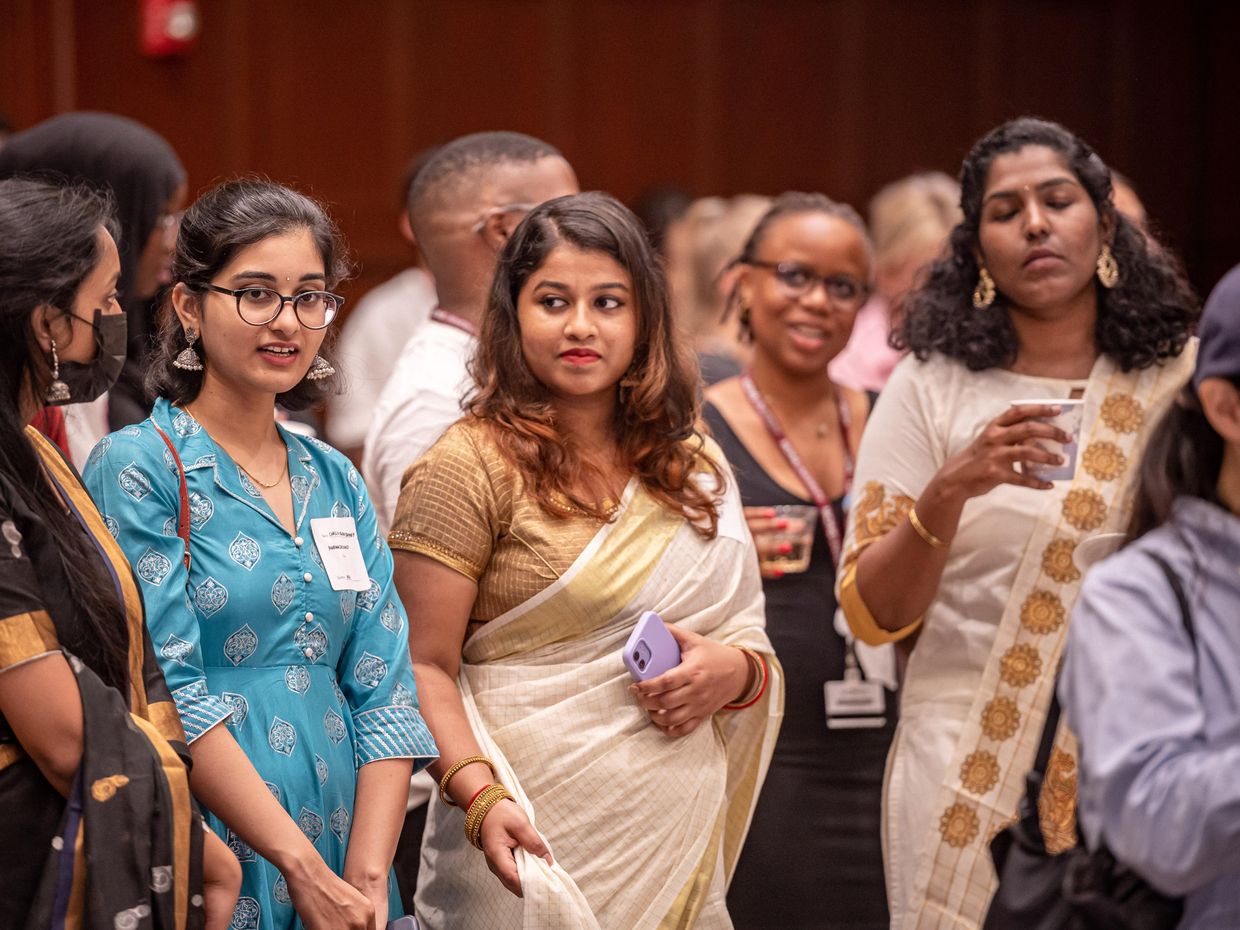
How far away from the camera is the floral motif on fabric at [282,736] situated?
2207mm

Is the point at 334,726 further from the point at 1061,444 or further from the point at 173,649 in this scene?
the point at 1061,444

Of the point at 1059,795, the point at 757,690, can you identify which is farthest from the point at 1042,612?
the point at 757,690

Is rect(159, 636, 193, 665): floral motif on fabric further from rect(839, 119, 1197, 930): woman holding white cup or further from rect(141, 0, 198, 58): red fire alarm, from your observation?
rect(141, 0, 198, 58): red fire alarm

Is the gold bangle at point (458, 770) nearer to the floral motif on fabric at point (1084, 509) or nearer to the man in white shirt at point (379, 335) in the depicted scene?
the floral motif on fabric at point (1084, 509)

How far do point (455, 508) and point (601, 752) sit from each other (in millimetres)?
430

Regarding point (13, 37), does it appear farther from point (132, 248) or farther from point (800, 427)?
point (800, 427)

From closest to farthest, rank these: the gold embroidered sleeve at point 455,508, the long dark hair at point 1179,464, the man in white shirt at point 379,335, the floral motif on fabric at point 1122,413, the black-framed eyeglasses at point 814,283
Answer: the long dark hair at point 1179,464
the gold embroidered sleeve at point 455,508
the floral motif on fabric at point 1122,413
the black-framed eyeglasses at point 814,283
the man in white shirt at point 379,335

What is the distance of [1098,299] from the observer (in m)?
2.96

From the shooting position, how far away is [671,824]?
2.55 meters

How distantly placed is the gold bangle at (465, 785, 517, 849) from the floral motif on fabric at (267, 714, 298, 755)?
1.04 ft

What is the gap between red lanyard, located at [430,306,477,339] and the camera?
3340 millimetres

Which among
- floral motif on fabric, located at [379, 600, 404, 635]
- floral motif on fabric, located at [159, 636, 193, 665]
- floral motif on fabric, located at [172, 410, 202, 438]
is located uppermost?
floral motif on fabric, located at [172, 410, 202, 438]

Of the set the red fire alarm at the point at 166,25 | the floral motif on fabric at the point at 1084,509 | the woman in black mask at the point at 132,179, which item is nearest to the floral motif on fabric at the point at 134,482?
the woman in black mask at the point at 132,179

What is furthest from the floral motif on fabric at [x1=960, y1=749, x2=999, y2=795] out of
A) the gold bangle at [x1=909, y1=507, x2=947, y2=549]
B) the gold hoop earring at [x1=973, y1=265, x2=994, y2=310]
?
the gold hoop earring at [x1=973, y1=265, x2=994, y2=310]
